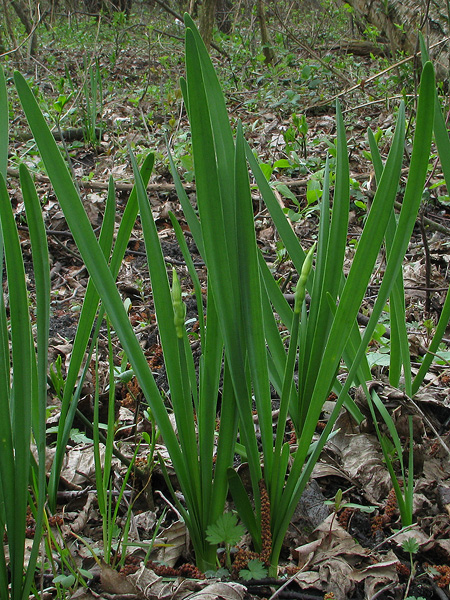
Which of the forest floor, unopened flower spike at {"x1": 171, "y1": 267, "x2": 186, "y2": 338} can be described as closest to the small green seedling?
the forest floor

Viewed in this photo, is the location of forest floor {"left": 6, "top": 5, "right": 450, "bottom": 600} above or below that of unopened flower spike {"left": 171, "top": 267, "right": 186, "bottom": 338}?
below

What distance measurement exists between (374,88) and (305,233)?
108 inches

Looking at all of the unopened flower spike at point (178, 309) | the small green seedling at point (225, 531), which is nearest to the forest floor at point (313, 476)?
the small green seedling at point (225, 531)

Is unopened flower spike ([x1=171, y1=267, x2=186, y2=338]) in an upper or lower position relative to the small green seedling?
upper

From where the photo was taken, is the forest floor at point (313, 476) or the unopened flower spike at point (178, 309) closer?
the unopened flower spike at point (178, 309)

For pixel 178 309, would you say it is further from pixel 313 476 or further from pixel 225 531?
pixel 313 476

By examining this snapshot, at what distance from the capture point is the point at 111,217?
822 mm

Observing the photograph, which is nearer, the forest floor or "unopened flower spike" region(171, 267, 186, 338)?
"unopened flower spike" region(171, 267, 186, 338)

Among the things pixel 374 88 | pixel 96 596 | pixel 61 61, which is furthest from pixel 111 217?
pixel 61 61

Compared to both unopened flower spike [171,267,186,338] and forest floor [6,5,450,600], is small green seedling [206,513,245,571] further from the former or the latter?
unopened flower spike [171,267,186,338]

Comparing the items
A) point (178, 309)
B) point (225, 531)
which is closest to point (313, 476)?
point (225, 531)

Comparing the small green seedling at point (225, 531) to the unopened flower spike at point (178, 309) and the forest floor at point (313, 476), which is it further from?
the unopened flower spike at point (178, 309)

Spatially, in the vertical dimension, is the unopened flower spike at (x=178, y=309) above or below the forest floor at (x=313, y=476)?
above

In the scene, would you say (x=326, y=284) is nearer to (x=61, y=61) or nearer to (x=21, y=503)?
(x=21, y=503)
